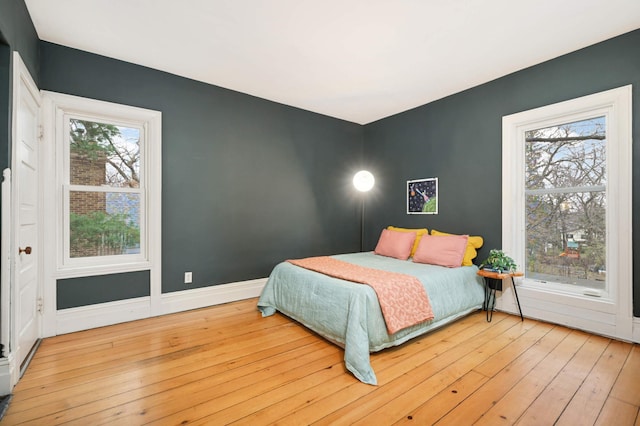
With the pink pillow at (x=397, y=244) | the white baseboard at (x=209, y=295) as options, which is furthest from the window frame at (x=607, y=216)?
the white baseboard at (x=209, y=295)

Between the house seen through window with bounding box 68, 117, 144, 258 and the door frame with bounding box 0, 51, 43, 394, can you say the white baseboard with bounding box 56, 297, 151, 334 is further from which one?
the door frame with bounding box 0, 51, 43, 394

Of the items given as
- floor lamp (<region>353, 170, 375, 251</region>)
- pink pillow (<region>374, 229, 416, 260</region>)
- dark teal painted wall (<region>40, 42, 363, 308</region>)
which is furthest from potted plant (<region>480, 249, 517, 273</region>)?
dark teal painted wall (<region>40, 42, 363, 308</region>)

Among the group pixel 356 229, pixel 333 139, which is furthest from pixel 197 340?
pixel 333 139

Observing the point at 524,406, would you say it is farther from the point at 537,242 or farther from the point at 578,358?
the point at 537,242

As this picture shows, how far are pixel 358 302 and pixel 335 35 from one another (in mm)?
2222

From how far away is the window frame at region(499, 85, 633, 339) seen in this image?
2.53 m

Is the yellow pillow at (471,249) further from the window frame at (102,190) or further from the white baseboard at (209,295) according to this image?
the window frame at (102,190)

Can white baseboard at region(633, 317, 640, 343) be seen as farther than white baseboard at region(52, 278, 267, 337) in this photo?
No

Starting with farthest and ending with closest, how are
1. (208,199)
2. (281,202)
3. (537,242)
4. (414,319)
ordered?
(281,202)
(208,199)
(537,242)
(414,319)

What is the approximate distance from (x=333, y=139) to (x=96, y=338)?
12.4ft

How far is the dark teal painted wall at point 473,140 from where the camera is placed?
2618 mm

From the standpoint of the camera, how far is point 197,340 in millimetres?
2590

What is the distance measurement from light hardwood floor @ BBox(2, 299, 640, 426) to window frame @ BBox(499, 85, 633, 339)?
229 mm

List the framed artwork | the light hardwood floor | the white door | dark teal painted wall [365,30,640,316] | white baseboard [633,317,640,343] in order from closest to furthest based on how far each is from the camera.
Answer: the light hardwood floor → the white door → white baseboard [633,317,640,343] → dark teal painted wall [365,30,640,316] → the framed artwork
